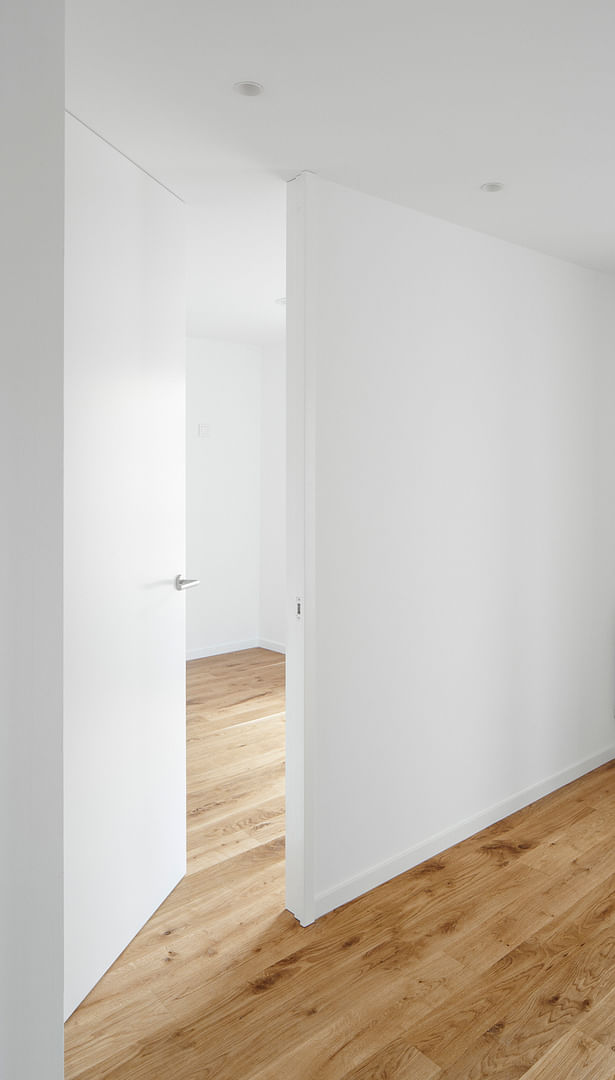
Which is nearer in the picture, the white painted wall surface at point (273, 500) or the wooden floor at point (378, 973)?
the wooden floor at point (378, 973)

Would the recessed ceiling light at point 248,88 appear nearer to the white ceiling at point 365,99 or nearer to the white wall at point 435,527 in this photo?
the white ceiling at point 365,99

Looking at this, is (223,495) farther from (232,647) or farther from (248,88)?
(248,88)

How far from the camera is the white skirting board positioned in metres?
5.74

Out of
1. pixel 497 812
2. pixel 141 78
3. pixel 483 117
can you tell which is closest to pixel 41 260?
pixel 141 78

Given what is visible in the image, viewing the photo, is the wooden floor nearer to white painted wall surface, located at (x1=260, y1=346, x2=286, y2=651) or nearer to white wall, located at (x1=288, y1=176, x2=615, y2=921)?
white wall, located at (x1=288, y1=176, x2=615, y2=921)

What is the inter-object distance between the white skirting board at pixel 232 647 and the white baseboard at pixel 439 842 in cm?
284

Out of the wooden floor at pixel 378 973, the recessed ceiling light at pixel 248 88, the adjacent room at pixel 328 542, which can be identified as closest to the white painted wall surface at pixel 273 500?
the adjacent room at pixel 328 542

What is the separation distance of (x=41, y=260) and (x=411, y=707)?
2093 millimetres

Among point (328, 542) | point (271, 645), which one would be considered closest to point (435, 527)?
point (328, 542)

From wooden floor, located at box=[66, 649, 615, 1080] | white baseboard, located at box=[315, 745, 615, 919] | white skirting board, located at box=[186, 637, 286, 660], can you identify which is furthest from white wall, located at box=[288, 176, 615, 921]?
white skirting board, located at box=[186, 637, 286, 660]

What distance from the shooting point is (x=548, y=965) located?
2.15 m

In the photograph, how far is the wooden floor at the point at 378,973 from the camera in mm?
1791

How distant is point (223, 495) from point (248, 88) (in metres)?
4.17

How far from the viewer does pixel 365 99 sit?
1.81 meters
